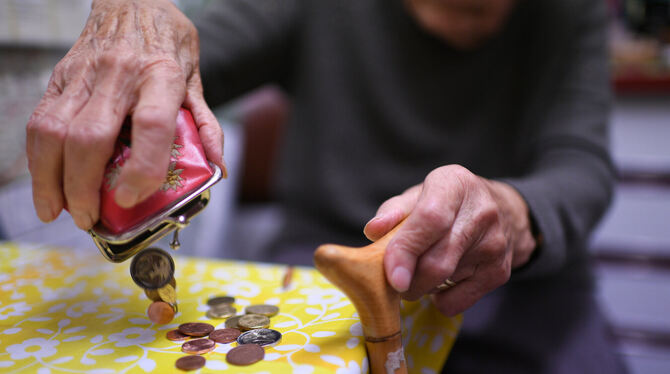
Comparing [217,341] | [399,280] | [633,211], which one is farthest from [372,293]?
[633,211]

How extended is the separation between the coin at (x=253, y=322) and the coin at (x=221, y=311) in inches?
0.8

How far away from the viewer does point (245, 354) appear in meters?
0.31

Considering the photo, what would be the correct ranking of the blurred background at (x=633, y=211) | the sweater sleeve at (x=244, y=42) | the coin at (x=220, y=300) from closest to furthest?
the coin at (x=220, y=300) < the sweater sleeve at (x=244, y=42) < the blurred background at (x=633, y=211)

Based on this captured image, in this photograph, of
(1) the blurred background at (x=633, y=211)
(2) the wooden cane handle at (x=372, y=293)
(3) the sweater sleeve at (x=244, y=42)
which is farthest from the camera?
(1) the blurred background at (x=633, y=211)

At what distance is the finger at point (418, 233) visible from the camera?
1.02 feet

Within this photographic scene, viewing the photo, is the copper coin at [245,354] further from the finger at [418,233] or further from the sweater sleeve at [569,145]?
the sweater sleeve at [569,145]

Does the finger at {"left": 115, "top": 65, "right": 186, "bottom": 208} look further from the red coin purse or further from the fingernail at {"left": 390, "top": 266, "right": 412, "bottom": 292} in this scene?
the fingernail at {"left": 390, "top": 266, "right": 412, "bottom": 292}

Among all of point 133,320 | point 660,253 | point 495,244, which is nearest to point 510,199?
point 495,244

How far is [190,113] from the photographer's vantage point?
0.39 m

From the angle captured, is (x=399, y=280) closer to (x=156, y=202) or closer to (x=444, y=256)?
(x=444, y=256)

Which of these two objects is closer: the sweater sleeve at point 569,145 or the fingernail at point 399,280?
the fingernail at point 399,280

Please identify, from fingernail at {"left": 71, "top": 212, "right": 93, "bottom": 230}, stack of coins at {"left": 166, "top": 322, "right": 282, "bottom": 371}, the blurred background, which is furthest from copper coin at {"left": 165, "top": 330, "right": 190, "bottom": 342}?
the blurred background

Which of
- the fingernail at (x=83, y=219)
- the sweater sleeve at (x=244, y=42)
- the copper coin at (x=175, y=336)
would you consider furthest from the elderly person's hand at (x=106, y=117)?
the sweater sleeve at (x=244, y=42)

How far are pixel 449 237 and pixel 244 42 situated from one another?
1.82 feet
